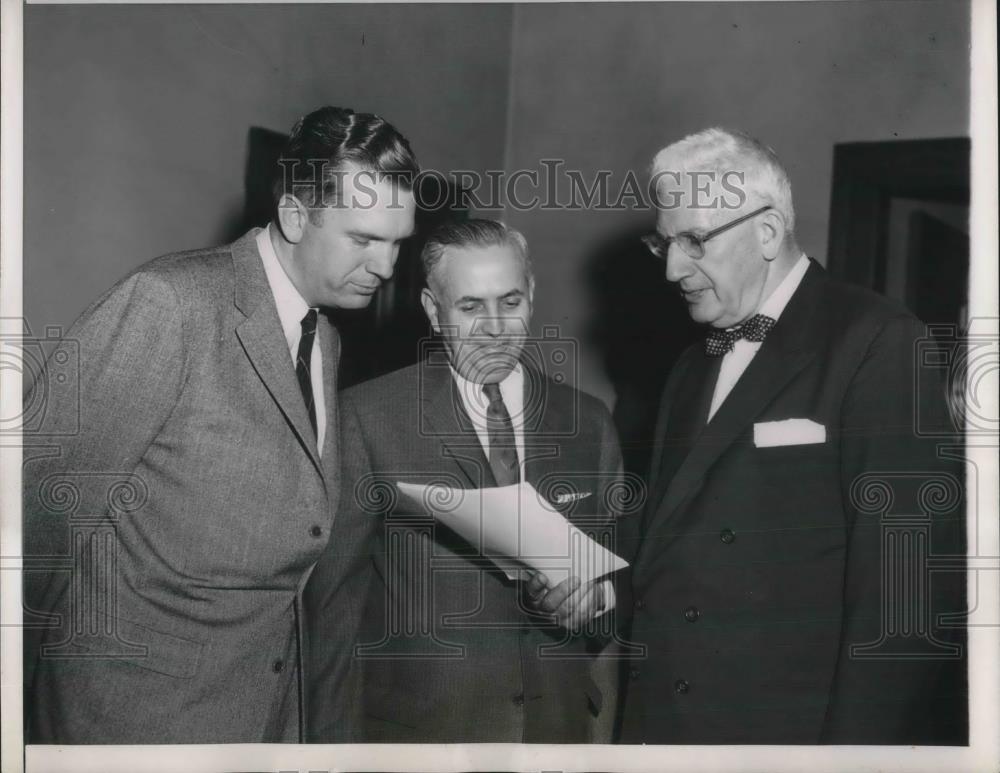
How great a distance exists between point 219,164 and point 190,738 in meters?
1.10

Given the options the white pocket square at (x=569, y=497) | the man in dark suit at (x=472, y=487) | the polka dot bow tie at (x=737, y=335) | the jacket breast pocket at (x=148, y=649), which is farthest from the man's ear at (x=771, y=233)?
the jacket breast pocket at (x=148, y=649)

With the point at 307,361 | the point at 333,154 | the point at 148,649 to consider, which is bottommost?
the point at 148,649

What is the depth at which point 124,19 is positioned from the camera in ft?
5.85

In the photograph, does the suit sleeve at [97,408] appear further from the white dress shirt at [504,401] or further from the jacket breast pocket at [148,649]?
the white dress shirt at [504,401]

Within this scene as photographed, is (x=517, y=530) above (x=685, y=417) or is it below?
below

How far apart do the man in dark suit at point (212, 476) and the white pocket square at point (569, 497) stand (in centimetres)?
38

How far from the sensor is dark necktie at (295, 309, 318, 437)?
1704 mm

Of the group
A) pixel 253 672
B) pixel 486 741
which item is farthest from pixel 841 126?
pixel 253 672

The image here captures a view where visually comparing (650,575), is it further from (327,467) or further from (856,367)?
(327,467)

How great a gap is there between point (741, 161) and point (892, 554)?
0.81 m

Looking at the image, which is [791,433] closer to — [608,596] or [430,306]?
[608,596]

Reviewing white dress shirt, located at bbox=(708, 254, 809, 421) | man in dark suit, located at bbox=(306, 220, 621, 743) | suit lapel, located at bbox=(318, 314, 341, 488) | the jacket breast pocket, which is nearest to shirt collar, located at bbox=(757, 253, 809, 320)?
white dress shirt, located at bbox=(708, 254, 809, 421)

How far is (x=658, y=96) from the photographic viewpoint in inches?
69.9

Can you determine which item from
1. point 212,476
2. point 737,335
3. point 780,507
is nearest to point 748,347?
point 737,335
